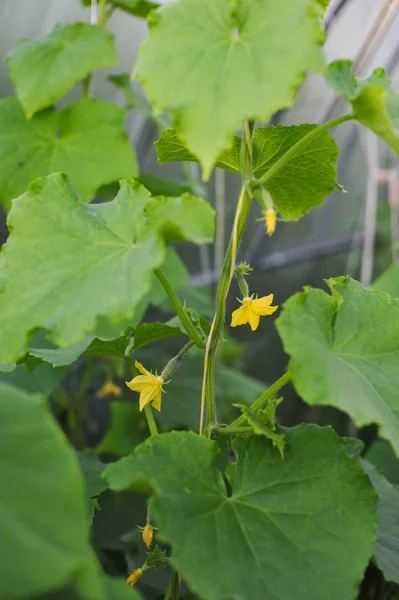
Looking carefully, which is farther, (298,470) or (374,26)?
(374,26)

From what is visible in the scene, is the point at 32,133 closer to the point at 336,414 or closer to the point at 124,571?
the point at 124,571

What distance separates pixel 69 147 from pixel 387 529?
1.06 metres

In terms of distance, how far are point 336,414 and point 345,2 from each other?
6.39ft

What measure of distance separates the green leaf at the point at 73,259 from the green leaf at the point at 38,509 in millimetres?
129

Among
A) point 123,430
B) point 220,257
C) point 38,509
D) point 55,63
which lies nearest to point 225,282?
point 38,509

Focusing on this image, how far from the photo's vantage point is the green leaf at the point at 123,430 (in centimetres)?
164

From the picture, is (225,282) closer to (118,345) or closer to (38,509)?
(118,345)

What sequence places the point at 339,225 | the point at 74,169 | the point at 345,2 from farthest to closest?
the point at 339,225 < the point at 345,2 < the point at 74,169

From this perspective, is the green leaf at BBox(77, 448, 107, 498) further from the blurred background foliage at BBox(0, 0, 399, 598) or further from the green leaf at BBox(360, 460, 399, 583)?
the green leaf at BBox(360, 460, 399, 583)

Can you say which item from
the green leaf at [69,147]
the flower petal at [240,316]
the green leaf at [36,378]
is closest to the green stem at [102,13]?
the green leaf at [69,147]

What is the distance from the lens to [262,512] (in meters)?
0.65

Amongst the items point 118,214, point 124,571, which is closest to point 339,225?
point 124,571

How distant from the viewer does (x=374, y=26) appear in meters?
2.30

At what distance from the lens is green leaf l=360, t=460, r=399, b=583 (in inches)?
29.2
